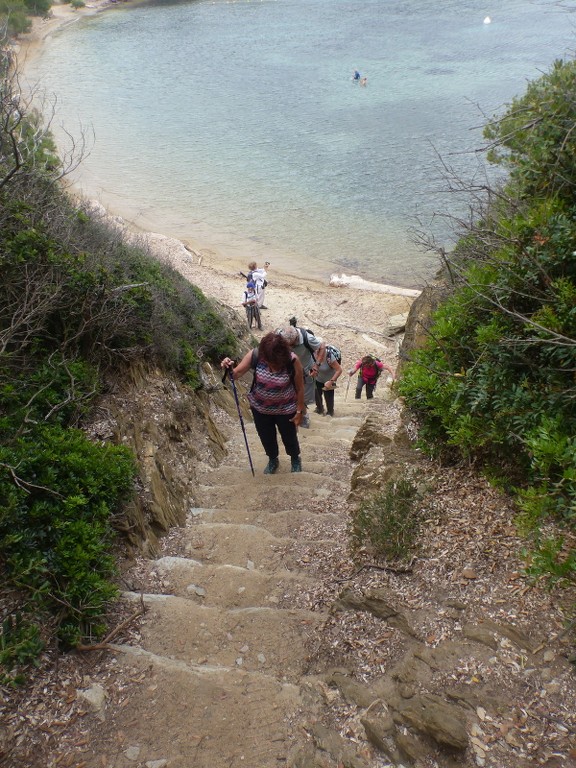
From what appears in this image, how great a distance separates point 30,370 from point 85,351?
80cm

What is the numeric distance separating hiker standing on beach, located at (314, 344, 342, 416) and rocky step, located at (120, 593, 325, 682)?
431cm

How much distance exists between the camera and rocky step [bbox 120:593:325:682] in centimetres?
389

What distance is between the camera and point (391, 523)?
169 inches

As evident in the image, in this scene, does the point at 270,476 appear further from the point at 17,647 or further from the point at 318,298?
the point at 318,298

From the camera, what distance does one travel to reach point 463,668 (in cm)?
326

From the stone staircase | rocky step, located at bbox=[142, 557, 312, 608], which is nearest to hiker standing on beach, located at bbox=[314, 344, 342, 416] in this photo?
the stone staircase

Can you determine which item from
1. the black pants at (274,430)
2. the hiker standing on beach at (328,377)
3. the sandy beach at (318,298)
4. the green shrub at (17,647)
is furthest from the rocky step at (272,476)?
the sandy beach at (318,298)

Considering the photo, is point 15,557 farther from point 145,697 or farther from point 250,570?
point 250,570

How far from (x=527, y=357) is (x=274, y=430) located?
301cm

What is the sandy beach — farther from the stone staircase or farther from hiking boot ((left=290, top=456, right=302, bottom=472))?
the stone staircase

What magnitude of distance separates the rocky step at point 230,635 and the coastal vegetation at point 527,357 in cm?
164

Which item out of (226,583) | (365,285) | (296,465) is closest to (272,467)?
(296,465)

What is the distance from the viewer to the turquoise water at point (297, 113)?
952 inches

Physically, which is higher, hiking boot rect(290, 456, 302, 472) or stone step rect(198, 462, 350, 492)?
hiking boot rect(290, 456, 302, 472)
